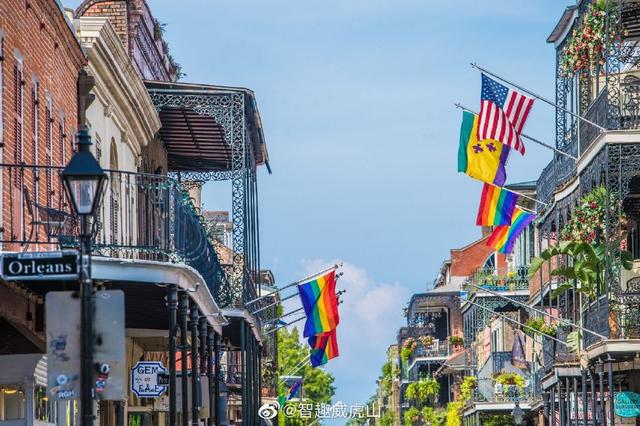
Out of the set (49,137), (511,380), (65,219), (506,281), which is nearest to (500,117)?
(49,137)

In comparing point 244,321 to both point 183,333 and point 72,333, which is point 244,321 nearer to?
point 183,333

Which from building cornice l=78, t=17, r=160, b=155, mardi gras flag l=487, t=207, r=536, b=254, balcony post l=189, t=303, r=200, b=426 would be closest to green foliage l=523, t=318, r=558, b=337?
mardi gras flag l=487, t=207, r=536, b=254

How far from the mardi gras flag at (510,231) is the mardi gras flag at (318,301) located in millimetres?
4405

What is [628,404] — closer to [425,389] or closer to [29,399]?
[29,399]

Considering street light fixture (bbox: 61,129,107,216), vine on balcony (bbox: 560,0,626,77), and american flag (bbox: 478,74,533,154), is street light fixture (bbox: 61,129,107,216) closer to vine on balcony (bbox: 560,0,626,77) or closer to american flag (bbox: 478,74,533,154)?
vine on balcony (bbox: 560,0,626,77)

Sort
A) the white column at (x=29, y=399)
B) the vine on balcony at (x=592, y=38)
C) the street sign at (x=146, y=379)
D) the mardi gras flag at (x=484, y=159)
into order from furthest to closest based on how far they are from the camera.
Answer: the mardi gras flag at (x=484, y=159) → the vine on balcony at (x=592, y=38) → the street sign at (x=146, y=379) → the white column at (x=29, y=399)

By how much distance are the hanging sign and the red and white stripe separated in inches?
218

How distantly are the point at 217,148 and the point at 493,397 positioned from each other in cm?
3134

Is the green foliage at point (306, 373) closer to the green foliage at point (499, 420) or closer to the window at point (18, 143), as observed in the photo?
the green foliage at point (499, 420)

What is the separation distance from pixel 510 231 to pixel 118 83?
17797mm

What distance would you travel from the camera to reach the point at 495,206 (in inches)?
1726

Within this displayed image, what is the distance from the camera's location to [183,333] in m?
25.0

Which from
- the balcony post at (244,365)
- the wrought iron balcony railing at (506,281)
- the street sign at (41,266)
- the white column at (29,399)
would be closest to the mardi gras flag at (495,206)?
the balcony post at (244,365)

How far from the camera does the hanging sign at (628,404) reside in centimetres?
3672
